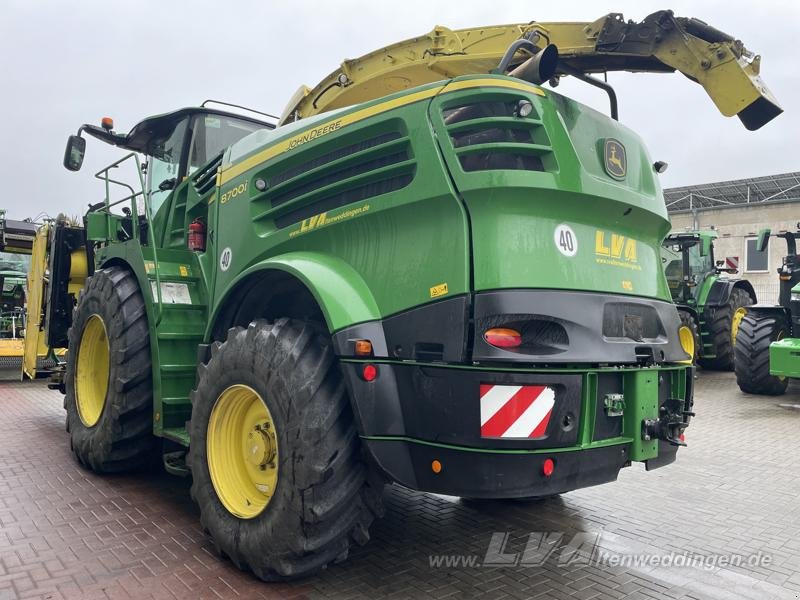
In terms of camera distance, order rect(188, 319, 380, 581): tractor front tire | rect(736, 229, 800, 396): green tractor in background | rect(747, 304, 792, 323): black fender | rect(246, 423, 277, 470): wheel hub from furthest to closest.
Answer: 1. rect(747, 304, 792, 323): black fender
2. rect(736, 229, 800, 396): green tractor in background
3. rect(246, 423, 277, 470): wheel hub
4. rect(188, 319, 380, 581): tractor front tire

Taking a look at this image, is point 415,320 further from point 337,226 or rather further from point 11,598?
point 11,598

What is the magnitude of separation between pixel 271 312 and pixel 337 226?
1.01 metres

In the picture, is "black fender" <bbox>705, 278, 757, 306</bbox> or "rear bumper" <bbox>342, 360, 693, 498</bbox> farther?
"black fender" <bbox>705, 278, 757, 306</bbox>

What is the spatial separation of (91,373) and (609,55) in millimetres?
4644

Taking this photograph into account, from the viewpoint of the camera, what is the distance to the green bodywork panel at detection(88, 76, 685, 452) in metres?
2.80

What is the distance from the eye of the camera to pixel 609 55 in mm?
3951

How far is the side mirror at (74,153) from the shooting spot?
5438mm

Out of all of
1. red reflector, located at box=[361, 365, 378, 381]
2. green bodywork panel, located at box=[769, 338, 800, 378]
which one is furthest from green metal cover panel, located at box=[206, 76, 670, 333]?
green bodywork panel, located at box=[769, 338, 800, 378]

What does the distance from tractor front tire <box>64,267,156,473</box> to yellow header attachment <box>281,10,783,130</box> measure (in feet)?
7.56

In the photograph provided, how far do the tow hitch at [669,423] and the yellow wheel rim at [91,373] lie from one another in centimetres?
416

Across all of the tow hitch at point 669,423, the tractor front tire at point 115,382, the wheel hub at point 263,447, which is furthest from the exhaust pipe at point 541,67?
the tractor front tire at point 115,382

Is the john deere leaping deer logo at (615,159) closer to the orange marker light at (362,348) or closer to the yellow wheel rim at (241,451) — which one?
the orange marker light at (362,348)

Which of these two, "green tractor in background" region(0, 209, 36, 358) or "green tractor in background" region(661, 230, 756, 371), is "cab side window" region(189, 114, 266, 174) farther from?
"green tractor in background" region(661, 230, 756, 371)

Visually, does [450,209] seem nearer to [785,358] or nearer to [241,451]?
[241,451]
